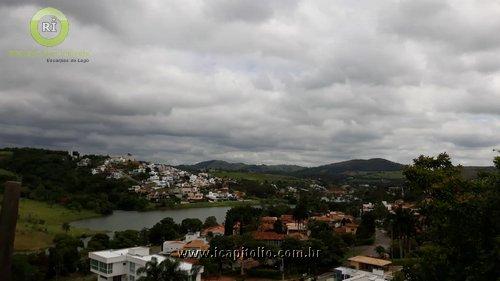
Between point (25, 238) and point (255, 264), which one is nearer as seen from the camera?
point (255, 264)

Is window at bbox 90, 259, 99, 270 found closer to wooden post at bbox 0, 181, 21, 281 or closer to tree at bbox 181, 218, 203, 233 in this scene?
tree at bbox 181, 218, 203, 233

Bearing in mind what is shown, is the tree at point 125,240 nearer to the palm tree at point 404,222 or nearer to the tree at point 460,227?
the palm tree at point 404,222

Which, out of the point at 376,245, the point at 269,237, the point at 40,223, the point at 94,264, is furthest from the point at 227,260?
the point at 40,223

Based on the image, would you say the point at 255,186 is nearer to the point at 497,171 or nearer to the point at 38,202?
the point at 38,202

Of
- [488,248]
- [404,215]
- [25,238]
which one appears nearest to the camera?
[488,248]

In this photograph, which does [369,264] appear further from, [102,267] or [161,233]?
[161,233]

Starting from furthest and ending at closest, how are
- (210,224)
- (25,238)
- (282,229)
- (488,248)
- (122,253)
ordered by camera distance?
1. (210,224)
2. (282,229)
3. (25,238)
4. (122,253)
5. (488,248)

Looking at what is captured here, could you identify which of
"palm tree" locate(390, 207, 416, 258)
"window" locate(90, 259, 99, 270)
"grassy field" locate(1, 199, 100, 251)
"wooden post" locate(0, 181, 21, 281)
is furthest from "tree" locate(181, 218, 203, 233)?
"wooden post" locate(0, 181, 21, 281)

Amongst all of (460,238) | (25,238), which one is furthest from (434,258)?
(25,238)
